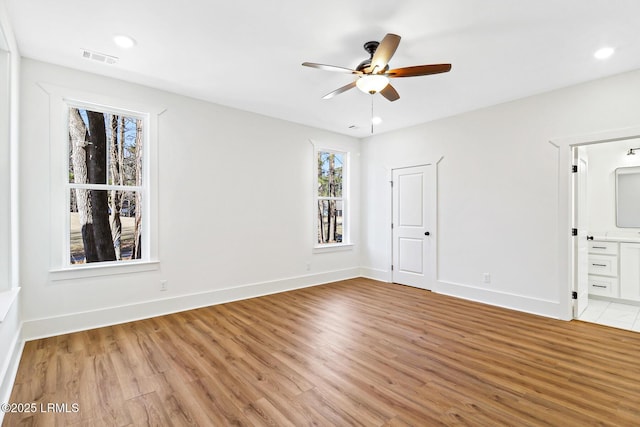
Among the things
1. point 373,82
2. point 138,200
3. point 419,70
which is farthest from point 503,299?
point 138,200

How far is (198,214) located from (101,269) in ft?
4.09

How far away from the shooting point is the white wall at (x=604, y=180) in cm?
465

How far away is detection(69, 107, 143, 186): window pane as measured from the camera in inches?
135

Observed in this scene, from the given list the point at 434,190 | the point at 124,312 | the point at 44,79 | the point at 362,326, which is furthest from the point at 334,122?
the point at 124,312

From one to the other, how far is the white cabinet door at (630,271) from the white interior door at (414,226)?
98.1 inches

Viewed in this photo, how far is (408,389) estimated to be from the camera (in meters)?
2.21

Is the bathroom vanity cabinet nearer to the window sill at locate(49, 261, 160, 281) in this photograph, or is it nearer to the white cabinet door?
the white cabinet door

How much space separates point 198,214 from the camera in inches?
163

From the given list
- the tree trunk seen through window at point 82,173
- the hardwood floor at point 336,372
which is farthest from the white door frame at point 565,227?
the tree trunk seen through window at point 82,173

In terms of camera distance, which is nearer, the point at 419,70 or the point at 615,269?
the point at 419,70

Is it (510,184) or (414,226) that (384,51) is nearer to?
(510,184)

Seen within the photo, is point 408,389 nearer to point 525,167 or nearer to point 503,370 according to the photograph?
point 503,370

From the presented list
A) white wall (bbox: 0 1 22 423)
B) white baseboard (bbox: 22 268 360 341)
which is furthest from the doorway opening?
white wall (bbox: 0 1 22 423)

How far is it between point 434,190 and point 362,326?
2.66 metres
